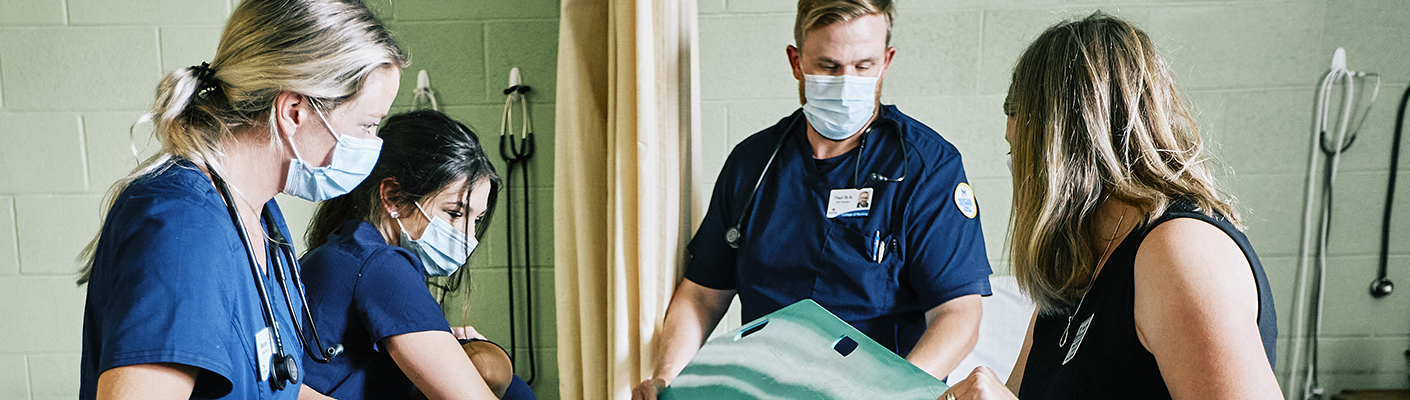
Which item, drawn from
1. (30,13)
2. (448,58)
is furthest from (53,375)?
(448,58)

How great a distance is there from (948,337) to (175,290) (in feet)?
3.84

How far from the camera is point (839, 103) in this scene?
148 cm

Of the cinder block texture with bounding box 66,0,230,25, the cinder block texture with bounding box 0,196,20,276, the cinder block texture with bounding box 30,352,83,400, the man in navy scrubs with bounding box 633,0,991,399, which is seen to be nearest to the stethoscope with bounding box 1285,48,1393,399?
the man in navy scrubs with bounding box 633,0,991,399

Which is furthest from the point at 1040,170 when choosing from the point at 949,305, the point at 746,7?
the point at 746,7

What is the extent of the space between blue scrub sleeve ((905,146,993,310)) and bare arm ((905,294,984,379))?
0.02 meters

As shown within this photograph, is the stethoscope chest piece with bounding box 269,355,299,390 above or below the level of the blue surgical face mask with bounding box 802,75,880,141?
below

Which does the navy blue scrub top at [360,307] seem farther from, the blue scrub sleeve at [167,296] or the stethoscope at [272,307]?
the blue scrub sleeve at [167,296]

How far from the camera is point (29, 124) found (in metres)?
2.01

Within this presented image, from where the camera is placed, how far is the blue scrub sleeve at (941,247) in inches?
54.6

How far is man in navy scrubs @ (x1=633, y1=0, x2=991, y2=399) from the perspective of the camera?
4.61 feet

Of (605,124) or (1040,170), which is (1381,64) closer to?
(1040,170)

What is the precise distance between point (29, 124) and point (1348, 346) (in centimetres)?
370

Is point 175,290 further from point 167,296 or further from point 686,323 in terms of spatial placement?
Result: point 686,323

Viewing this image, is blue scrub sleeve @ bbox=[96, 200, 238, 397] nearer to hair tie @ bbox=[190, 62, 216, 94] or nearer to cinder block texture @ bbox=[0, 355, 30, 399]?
hair tie @ bbox=[190, 62, 216, 94]
